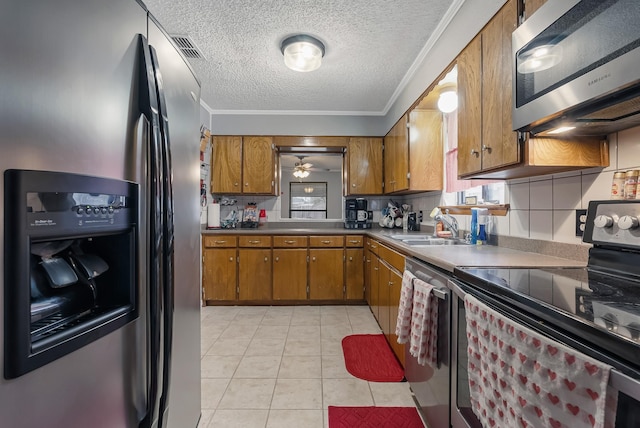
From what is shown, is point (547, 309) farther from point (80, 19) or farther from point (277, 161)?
point (277, 161)

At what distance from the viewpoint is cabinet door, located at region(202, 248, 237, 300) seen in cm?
346

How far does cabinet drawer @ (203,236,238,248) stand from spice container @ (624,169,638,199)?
320cm

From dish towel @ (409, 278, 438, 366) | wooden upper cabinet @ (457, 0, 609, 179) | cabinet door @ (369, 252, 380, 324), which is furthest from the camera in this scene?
cabinet door @ (369, 252, 380, 324)

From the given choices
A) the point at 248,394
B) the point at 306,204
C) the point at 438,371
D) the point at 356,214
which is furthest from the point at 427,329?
the point at 306,204

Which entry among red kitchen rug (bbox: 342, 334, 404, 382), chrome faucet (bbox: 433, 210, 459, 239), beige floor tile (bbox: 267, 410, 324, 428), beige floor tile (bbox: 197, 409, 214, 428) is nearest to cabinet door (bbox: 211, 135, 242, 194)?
red kitchen rug (bbox: 342, 334, 404, 382)

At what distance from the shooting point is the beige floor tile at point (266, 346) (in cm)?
235

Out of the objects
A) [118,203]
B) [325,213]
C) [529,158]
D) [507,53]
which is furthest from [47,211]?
[325,213]

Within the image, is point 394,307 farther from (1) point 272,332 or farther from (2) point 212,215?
(2) point 212,215

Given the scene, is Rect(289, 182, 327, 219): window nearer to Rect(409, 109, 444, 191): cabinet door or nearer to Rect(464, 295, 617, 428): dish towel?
Rect(409, 109, 444, 191): cabinet door

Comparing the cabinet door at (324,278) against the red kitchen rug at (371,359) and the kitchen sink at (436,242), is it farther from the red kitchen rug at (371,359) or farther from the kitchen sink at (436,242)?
the kitchen sink at (436,242)

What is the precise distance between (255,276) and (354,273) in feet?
3.78

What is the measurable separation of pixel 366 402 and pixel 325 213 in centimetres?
264

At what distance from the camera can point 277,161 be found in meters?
3.91

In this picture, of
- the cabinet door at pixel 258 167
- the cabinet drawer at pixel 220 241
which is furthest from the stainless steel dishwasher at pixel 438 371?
the cabinet door at pixel 258 167
